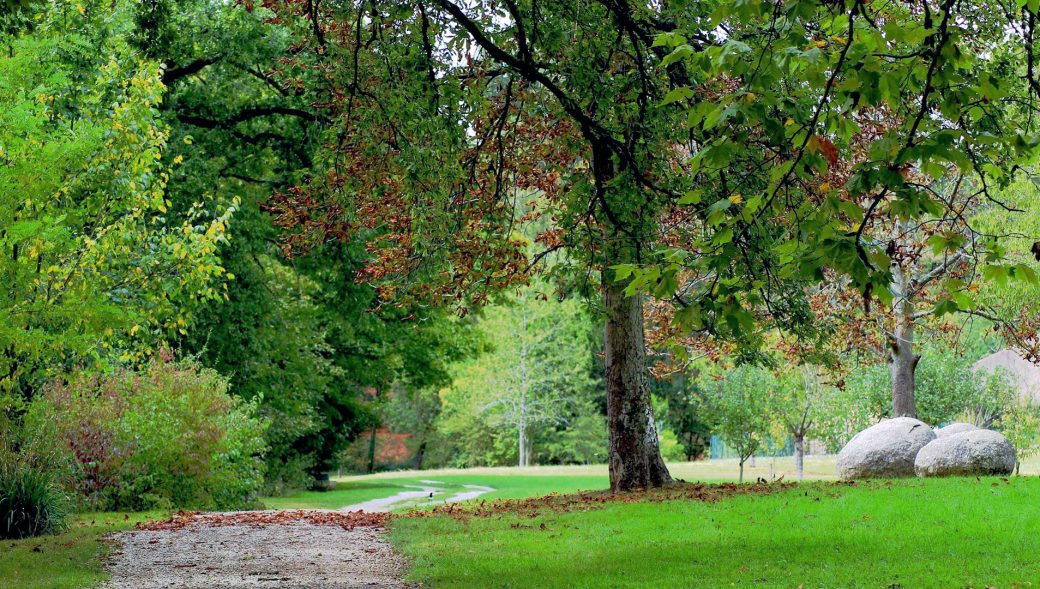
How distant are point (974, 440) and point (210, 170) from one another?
1390 centimetres

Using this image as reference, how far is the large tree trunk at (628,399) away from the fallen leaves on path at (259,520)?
150 inches

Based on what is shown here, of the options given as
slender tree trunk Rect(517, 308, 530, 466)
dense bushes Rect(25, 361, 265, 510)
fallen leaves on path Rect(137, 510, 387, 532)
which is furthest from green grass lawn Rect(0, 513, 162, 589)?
slender tree trunk Rect(517, 308, 530, 466)

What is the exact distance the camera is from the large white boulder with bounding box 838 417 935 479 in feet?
55.7

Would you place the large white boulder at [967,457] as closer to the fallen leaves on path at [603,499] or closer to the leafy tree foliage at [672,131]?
the fallen leaves on path at [603,499]

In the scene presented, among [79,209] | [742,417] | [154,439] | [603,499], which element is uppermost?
[79,209]

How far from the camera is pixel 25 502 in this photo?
37.9 ft

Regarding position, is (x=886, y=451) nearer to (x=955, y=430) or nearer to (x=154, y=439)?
(x=955, y=430)

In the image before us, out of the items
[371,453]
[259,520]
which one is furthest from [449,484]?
[259,520]

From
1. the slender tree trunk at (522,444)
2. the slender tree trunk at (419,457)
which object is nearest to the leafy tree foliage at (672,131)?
the slender tree trunk at (522,444)

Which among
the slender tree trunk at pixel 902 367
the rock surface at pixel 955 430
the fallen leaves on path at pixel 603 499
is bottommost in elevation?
the fallen leaves on path at pixel 603 499

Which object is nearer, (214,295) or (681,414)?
(214,295)

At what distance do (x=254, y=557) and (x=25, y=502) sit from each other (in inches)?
131

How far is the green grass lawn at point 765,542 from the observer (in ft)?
27.1

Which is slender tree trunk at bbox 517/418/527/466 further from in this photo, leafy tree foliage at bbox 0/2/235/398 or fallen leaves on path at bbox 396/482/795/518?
leafy tree foliage at bbox 0/2/235/398
